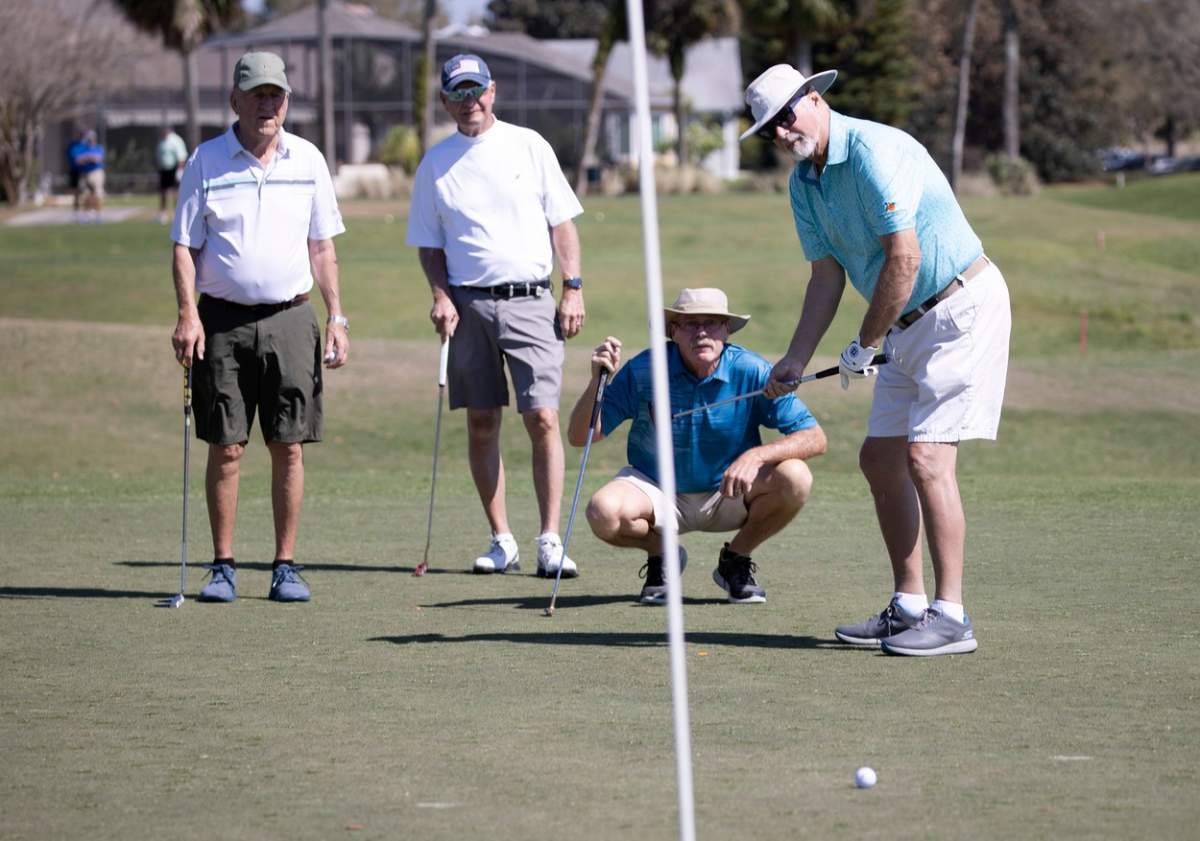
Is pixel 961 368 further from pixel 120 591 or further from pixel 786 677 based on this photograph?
pixel 120 591

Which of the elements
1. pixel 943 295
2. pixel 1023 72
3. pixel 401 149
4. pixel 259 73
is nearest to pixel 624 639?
pixel 943 295

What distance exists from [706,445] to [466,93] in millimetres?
2189

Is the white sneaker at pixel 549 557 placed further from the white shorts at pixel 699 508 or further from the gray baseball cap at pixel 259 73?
the gray baseball cap at pixel 259 73

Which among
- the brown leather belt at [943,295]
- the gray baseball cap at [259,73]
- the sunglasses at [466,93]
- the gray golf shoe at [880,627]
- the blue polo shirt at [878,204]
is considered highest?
the gray baseball cap at [259,73]

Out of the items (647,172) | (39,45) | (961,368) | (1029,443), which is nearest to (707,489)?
(961,368)

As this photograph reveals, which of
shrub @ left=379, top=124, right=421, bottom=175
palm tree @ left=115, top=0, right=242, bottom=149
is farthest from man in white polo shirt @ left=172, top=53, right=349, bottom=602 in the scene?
shrub @ left=379, top=124, right=421, bottom=175

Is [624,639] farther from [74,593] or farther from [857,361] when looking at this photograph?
[74,593]

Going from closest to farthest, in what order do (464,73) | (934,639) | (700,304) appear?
1. (934,639)
2. (700,304)
3. (464,73)

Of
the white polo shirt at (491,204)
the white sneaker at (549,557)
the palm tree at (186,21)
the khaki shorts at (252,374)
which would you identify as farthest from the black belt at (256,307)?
the palm tree at (186,21)

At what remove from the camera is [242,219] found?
7.81 m

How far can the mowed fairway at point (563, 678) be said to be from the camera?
4.47 meters

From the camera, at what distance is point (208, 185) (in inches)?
307

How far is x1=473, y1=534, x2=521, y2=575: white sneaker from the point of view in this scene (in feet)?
28.3

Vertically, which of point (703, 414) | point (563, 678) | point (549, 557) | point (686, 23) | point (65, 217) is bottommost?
point (65, 217)
